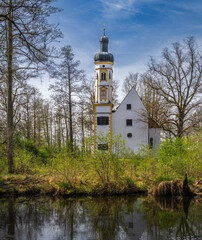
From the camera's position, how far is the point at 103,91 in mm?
35000

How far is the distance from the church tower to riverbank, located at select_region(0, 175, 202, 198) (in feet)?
59.9

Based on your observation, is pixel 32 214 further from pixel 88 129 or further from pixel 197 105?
pixel 88 129

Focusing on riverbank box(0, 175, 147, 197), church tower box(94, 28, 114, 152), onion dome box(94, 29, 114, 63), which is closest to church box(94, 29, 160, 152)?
church tower box(94, 28, 114, 152)

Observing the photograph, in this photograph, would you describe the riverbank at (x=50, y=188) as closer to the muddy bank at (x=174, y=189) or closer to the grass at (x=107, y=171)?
the grass at (x=107, y=171)

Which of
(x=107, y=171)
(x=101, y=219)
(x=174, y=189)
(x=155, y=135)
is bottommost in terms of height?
(x=101, y=219)

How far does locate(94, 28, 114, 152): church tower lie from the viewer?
111ft

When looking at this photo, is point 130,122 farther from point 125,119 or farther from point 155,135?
point 155,135

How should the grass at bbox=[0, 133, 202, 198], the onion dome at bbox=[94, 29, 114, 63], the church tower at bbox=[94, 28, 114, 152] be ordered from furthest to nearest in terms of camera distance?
the onion dome at bbox=[94, 29, 114, 63] < the church tower at bbox=[94, 28, 114, 152] < the grass at bbox=[0, 133, 202, 198]

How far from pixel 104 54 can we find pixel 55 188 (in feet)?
79.1

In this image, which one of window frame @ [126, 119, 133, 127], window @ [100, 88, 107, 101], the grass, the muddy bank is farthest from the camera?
window @ [100, 88, 107, 101]

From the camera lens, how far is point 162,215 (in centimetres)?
1098

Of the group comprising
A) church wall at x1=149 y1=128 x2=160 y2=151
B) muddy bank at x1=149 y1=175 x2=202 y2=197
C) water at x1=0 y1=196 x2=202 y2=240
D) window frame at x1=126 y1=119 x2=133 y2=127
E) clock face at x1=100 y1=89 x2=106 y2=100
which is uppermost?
clock face at x1=100 y1=89 x2=106 y2=100

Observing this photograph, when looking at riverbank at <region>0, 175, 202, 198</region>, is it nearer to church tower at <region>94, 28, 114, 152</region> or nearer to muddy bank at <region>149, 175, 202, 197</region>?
muddy bank at <region>149, 175, 202, 197</region>

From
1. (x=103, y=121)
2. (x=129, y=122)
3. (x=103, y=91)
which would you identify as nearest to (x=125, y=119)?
(x=129, y=122)
